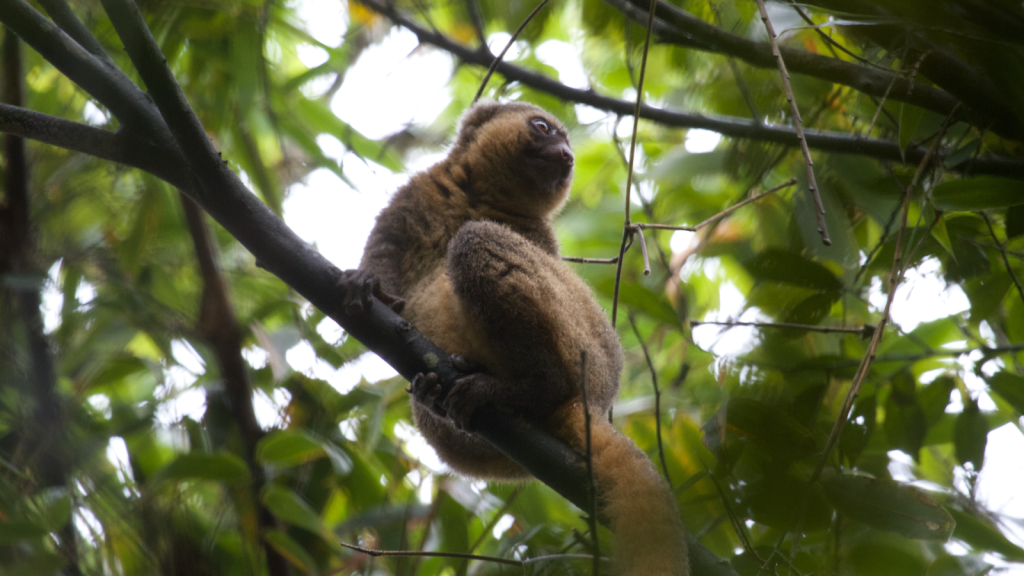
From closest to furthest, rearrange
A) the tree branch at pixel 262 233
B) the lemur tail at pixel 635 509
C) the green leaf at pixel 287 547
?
1. the lemur tail at pixel 635 509
2. the tree branch at pixel 262 233
3. the green leaf at pixel 287 547

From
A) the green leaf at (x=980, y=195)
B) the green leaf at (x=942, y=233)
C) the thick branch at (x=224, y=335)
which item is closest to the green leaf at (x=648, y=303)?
the green leaf at (x=942, y=233)

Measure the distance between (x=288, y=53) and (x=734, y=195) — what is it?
14.1 feet

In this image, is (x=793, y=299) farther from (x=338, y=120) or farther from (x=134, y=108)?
(x=338, y=120)

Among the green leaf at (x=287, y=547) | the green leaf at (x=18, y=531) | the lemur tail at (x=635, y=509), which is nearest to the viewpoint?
the lemur tail at (x=635, y=509)

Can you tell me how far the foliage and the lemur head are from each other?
0.36 m

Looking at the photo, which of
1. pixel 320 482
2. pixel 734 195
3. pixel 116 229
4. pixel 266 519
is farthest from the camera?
pixel 116 229

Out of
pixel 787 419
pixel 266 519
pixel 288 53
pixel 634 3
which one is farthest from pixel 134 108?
pixel 288 53

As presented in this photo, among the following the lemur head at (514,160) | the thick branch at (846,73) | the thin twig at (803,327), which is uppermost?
the lemur head at (514,160)

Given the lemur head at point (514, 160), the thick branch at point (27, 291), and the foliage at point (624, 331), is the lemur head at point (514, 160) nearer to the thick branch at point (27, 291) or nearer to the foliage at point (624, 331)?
the foliage at point (624, 331)

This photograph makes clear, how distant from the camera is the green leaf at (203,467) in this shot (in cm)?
436

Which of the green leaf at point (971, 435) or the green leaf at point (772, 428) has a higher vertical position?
the green leaf at point (971, 435)

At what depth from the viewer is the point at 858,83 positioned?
340 cm

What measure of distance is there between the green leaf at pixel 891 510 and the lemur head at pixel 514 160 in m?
3.09

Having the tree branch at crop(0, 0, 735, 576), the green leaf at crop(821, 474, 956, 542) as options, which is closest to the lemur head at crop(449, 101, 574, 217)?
the tree branch at crop(0, 0, 735, 576)
